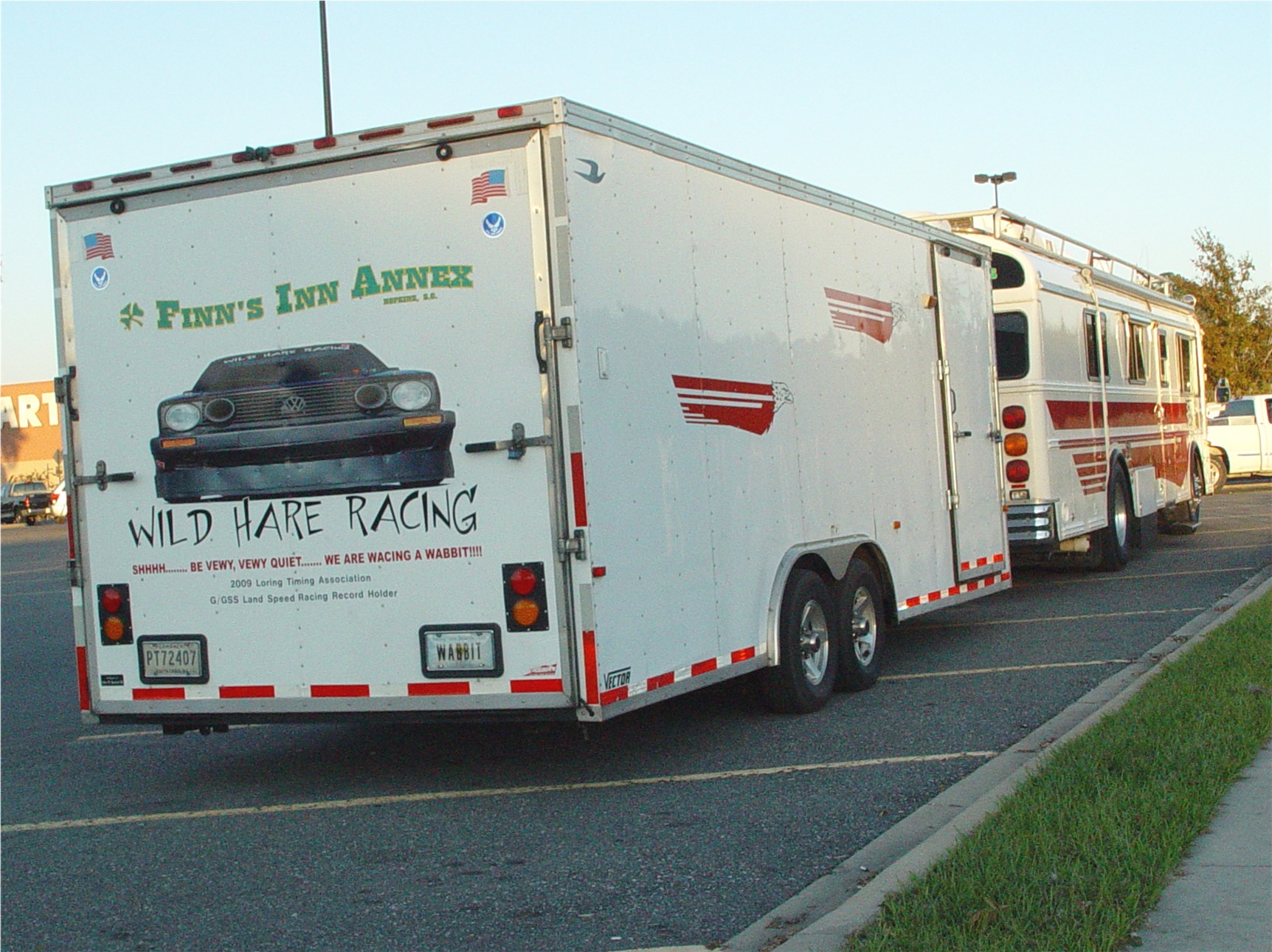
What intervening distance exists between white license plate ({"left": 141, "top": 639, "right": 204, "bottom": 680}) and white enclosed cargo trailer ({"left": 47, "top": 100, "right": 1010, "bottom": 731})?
14 mm

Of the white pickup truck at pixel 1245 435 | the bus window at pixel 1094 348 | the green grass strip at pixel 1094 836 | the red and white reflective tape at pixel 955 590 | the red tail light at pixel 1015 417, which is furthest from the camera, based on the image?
the white pickup truck at pixel 1245 435

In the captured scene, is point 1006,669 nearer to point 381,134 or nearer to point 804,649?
point 804,649

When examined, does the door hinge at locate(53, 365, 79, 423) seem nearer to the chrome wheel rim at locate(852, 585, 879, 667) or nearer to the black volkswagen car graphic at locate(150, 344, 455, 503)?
the black volkswagen car graphic at locate(150, 344, 455, 503)

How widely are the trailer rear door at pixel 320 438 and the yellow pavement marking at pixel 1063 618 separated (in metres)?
6.59

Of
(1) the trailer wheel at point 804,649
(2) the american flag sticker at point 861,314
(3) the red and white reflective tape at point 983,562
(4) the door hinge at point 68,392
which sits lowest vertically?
(1) the trailer wheel at point 804,649

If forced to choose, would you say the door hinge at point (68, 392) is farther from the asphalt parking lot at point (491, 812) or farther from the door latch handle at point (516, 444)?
the door latch handle at point (516, 444)

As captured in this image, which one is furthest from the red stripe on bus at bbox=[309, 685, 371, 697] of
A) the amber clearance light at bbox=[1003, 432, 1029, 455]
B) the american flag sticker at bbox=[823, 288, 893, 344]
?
the amber clearance light at bbox=[1003, 432, 1029, 455]

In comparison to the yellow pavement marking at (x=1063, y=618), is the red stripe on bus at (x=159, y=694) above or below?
above

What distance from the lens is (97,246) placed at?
23.9ft

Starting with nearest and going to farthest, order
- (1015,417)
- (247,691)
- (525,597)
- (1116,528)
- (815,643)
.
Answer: (525,597), (247,691), (815,643), (1015,417), (1116,528)

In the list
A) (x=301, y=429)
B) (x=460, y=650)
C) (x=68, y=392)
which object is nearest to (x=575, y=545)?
(x=460, y=650)

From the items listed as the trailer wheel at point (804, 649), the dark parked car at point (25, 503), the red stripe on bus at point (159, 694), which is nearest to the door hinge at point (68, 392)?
the red stripe on bus at point (159, 694)

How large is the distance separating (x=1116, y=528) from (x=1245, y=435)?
16.5 m

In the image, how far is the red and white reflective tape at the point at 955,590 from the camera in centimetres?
980
